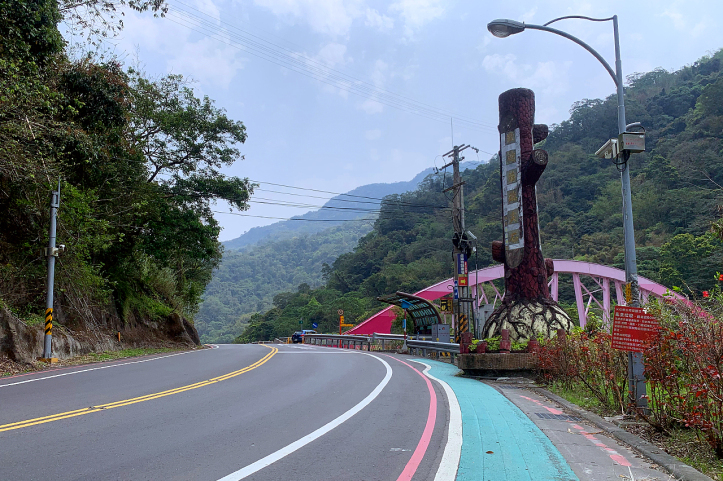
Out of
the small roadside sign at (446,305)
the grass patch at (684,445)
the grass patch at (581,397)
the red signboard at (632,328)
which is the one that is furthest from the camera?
the small roadside sign at (446,305)

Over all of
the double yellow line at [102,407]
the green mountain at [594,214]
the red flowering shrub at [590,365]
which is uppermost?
the green mountain at [594,214]

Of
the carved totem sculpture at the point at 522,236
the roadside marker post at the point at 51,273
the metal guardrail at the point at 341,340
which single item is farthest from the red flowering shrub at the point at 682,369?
the metal guardrail at the point at 341,340

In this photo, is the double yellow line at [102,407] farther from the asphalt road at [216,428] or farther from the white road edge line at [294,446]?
the white road edge line at [294,446]

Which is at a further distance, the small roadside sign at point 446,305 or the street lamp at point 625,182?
the small roadside sign at point 446,305

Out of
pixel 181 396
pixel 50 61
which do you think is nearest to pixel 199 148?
pixel 50 61

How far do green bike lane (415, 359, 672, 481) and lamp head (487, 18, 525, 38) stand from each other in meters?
6.70

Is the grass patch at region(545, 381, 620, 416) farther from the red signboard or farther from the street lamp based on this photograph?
the red signboard

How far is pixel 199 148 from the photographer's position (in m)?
27.1

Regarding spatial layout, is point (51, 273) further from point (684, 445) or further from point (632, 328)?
point (684, 445)

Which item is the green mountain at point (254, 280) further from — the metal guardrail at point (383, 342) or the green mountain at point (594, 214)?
the metal guardrail at point (383, 342)

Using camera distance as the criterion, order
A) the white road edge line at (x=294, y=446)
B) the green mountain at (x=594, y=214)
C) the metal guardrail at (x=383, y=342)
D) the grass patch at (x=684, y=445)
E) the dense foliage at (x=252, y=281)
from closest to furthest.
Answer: the white road edge line at (x=294, y=446), the grass patch at (x=684, y=445), the metal guardrail at (x=383, y=342), the green mountain at (x=594, y=214), the dense foliage at (x=252, y=281)

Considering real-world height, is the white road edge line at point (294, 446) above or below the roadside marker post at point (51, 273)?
below

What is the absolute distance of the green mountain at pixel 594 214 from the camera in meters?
56.8

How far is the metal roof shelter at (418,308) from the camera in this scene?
27.6 m
